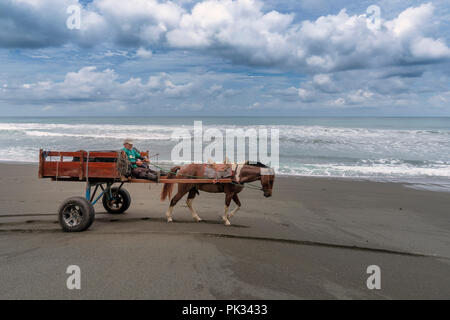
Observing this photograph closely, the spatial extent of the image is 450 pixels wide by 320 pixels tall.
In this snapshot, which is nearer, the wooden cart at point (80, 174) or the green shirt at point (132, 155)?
the wooden cart at point (80, 174)

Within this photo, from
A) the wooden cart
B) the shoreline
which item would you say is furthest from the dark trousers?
the shoreline

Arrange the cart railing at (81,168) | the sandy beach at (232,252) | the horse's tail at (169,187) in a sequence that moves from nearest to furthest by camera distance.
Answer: the sandy beach at (232,252)
the cart railing at (81,168)
the horse's tail at (169,187)

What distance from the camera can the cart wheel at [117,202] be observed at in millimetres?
8086

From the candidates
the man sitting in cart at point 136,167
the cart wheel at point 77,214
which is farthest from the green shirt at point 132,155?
the cart wheel at point 77,214

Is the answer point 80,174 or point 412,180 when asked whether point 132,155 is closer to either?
point 80,174

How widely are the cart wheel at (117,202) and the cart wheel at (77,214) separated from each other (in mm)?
1741

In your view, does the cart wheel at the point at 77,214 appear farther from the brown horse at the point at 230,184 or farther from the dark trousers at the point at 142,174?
the brown horse at the point at 230,184

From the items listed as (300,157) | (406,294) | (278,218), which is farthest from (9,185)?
(300,157)

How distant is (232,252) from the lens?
5258 mm

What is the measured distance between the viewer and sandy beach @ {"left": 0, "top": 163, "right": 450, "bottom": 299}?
399 cm

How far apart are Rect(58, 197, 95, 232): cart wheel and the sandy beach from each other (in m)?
0.18

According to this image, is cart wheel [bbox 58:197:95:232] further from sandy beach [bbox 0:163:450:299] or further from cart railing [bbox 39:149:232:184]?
cart railing [bbox 39:149:232:184]

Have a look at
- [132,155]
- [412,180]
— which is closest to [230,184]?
[132,155]
